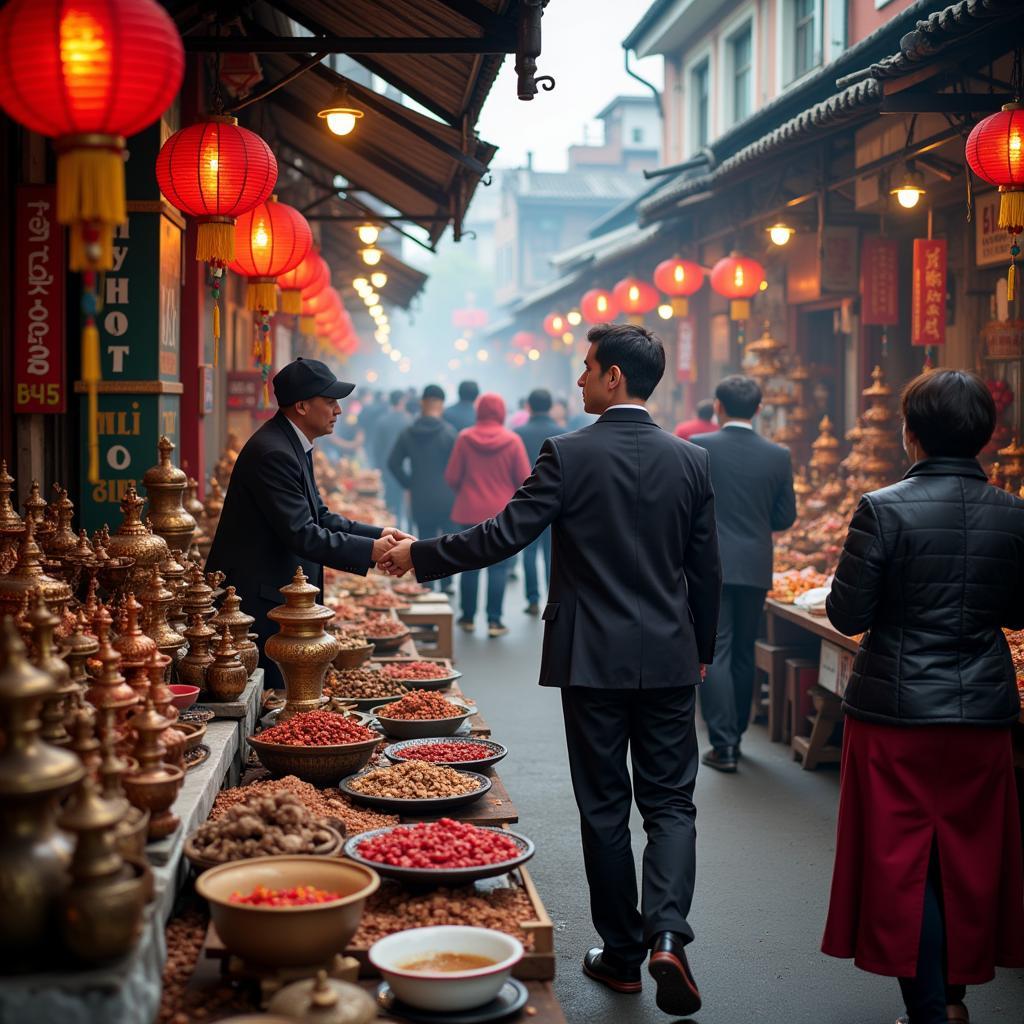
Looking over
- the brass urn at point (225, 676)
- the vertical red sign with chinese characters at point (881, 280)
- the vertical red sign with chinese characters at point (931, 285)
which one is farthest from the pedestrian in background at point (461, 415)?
the brass urn at point (225, 676)

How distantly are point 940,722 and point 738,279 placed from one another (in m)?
9.65

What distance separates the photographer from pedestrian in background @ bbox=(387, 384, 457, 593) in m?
14.9

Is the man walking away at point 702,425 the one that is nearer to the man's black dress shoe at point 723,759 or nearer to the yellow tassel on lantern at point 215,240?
the man's black dress shoe at point 723,759

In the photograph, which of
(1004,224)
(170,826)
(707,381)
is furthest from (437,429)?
(170,826)

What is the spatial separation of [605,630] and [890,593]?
0.94m

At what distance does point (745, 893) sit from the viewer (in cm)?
603

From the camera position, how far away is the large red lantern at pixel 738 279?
13.3m

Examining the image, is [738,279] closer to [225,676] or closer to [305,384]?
[305,384]

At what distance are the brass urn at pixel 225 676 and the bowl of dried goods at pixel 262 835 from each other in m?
1.13

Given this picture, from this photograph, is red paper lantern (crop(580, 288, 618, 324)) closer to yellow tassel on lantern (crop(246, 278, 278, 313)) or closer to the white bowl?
yellow tassel on lantern (crop(246, 278, 278, 313))

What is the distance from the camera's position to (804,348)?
46.9 ft

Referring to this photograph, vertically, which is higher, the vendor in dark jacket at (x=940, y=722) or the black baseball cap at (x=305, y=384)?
the black baseball cap at (x=305, y=384)

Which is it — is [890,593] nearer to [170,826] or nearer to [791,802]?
[170,826]

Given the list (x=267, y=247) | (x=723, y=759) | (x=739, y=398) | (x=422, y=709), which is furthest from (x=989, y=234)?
(x=422, y=709)
